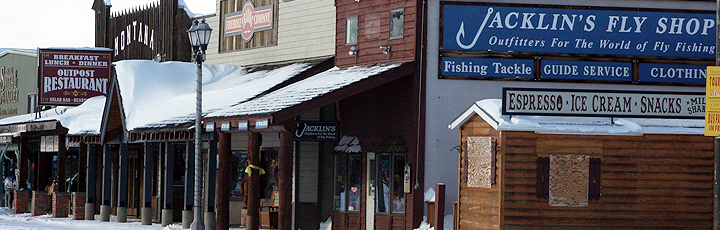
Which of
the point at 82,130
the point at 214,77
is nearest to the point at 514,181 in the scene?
the point at 214,77

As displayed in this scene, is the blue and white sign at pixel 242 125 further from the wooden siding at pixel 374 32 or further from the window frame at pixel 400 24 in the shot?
the window frame at pixel 400 24

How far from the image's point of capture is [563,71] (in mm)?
22266

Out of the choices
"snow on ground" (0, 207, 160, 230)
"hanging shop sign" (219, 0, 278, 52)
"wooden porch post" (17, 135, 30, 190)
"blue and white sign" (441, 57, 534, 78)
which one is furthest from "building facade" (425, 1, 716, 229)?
"wooden porch post" (17, 135, 30, 190)

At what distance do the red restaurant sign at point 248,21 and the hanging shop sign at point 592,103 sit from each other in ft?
42.2

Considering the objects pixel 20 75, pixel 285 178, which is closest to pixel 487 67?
pixel 285 178

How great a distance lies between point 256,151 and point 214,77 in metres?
7.89

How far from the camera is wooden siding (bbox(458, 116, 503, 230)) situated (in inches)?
697

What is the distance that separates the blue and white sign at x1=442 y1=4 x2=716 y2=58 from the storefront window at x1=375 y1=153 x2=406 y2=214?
2.82 m

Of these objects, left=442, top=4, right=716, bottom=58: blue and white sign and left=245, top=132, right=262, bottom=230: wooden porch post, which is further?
left=442, top=4, right=716, bottom=58: blue and white sign

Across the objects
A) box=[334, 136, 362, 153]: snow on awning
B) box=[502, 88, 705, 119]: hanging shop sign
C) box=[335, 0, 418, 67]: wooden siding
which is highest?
box=[335, 0, 418, 67]: wooden siding

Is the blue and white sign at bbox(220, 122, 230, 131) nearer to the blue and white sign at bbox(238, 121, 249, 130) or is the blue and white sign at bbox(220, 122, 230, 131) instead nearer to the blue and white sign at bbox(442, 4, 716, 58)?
the blue and white sign at bbox(238, 121, 249, 130)

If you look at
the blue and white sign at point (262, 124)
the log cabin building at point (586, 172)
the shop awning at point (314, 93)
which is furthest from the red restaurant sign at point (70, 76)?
the log cabin building at point (586, 172)

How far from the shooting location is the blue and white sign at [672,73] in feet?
74.3

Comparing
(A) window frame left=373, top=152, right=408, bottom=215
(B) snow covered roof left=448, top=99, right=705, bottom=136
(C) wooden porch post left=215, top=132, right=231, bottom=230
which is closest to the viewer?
(B) snow covered roof left=448, top=99, right=705, bottom=136
